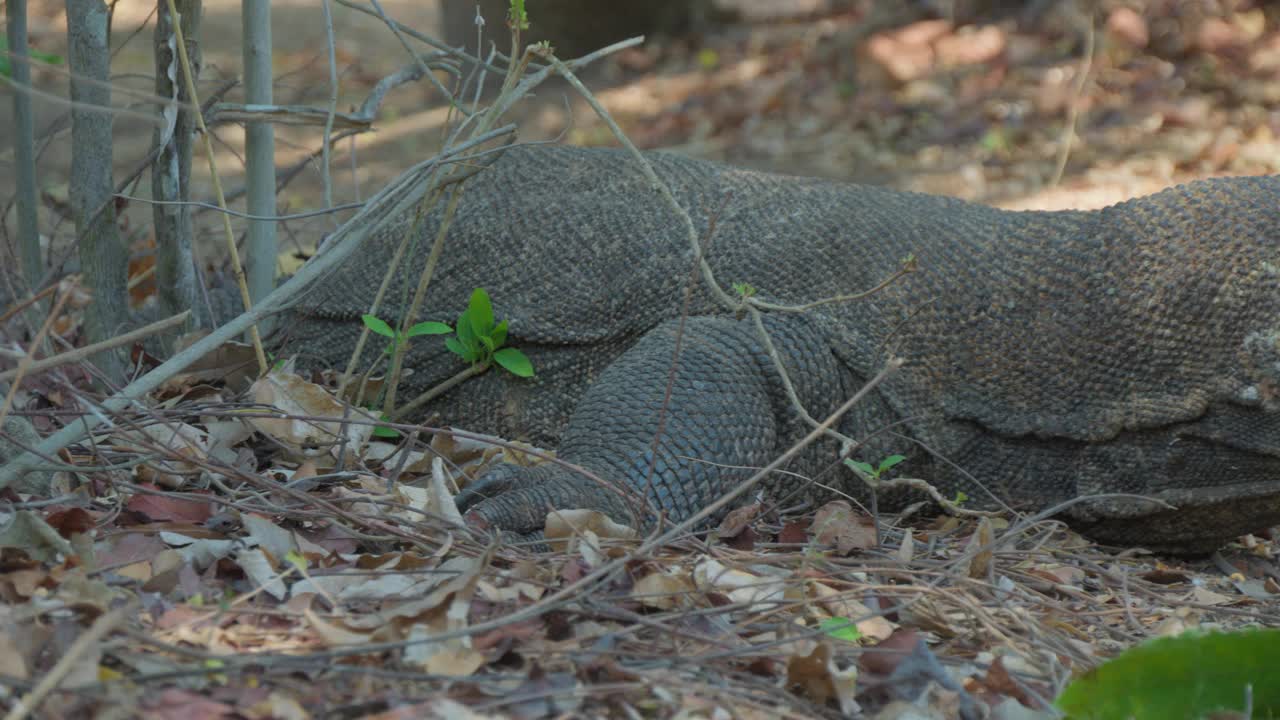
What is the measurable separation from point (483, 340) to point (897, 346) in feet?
2.90

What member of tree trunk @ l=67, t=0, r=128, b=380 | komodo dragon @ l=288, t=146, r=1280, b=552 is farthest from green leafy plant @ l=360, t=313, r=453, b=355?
tree trunk @ l=67, t=0, r=128, b=380

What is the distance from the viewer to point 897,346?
256cm

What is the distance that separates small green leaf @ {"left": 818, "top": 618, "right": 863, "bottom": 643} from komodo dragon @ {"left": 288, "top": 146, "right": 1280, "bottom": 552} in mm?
578

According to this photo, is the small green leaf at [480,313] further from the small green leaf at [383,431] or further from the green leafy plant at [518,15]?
the green leafy plant at [518,15]

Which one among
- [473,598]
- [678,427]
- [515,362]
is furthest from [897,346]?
[473,598]

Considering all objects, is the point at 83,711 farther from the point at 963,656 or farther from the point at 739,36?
the point at 739,36

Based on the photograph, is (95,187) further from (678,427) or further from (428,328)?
(678,427)

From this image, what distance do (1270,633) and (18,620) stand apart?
4.95 ft

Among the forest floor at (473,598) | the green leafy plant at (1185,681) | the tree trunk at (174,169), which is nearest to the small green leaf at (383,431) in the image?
the forest floor at (473,598)

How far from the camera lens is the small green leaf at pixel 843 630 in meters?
1.66

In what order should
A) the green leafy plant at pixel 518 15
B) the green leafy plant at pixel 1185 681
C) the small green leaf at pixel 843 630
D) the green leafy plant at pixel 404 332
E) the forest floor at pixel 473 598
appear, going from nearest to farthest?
the forest floor at pixel 473 598, the green leafy plant at pixel 1185 681, the small green leaf at pixel 843 630, the green leafy plant at pixel 518 15, the green leafy plant at pixel 404 332

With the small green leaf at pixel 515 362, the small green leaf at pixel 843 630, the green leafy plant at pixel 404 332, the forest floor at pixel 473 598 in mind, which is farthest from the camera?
the small green leaf at pixel 515 362

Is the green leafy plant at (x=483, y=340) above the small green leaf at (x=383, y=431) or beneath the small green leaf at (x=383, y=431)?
above

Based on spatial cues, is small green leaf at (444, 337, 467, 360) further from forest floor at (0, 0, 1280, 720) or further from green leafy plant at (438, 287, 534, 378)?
forest floor at (0, 0, 1280, 720)
